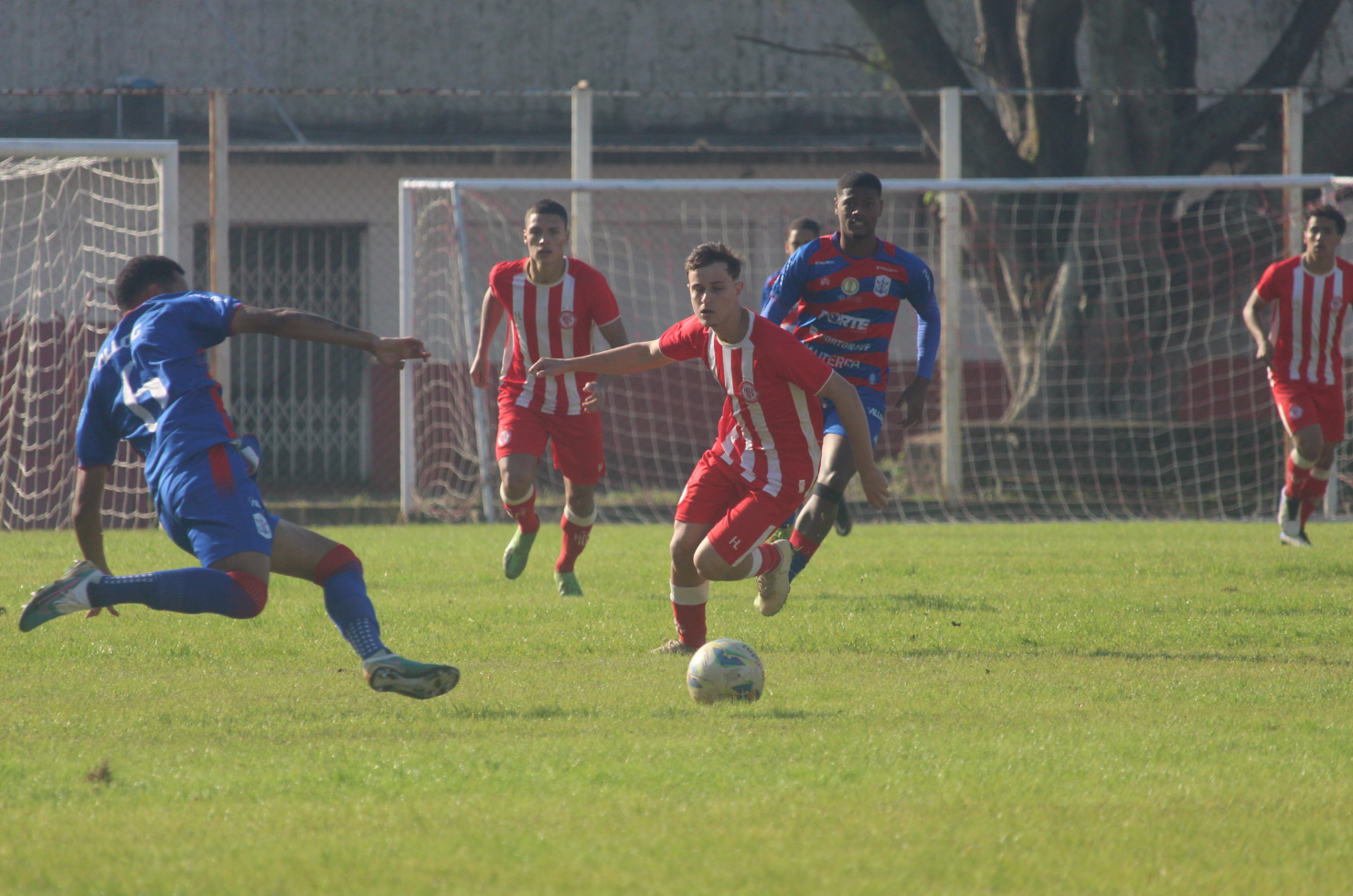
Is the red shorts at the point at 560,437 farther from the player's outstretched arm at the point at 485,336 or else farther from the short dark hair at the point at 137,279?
the short dark hair at the point at 137,279

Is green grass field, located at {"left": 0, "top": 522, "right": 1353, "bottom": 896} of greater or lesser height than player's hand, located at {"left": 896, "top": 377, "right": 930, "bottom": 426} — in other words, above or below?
below

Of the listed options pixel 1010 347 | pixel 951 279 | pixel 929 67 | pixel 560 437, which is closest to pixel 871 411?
pixel 560 437

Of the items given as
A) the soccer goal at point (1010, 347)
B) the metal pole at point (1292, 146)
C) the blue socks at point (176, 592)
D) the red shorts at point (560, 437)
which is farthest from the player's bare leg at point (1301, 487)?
the blue socks at point (176, 592)

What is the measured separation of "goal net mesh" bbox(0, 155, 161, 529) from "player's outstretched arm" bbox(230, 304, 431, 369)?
721cm

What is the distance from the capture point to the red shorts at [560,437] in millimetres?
7660

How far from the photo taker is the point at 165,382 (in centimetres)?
461

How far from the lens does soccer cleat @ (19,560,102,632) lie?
4.28m

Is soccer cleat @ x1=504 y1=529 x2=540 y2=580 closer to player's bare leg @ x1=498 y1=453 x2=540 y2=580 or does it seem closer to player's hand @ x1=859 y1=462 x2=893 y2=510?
player's bare leg @ x1=498 y1=453 x2=540 y2=580

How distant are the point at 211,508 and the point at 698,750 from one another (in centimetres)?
164

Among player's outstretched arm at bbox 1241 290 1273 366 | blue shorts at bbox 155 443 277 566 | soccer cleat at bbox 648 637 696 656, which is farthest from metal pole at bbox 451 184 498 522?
blue shorts at bbox 155 443 277 566

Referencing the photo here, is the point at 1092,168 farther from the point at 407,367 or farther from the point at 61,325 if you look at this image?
the point at 61,325

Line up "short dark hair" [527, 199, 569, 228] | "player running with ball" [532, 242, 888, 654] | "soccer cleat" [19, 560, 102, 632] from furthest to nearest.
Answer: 1. "short dark hair" [527, 199, 569, 228]
2. "player running with ball" [532, 242, 888, 654]
3. "soccer cleat" [19, 560, 102, 632]

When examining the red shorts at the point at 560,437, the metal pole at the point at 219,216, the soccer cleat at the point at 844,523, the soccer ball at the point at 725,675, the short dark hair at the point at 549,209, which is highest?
the metal pole at the point at 219,216

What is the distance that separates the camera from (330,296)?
1580cm
